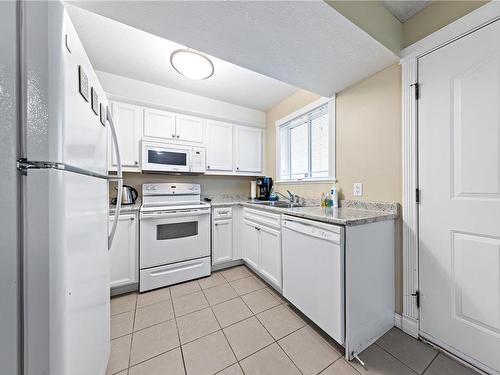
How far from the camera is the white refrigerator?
50 centimetres

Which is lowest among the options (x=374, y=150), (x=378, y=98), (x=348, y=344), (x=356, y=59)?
(x=348, y=344)

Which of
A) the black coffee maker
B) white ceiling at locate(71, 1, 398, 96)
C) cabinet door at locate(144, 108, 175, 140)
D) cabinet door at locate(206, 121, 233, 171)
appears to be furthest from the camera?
the black coffee maker

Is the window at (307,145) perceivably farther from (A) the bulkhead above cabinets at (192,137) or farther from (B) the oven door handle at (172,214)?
(B) the oven door handle at (172,214)

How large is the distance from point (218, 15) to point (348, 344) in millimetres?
2171

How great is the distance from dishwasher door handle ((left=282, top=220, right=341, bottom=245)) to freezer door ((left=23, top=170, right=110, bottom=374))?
4.25 ft

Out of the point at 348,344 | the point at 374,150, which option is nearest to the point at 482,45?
the point at 374,150

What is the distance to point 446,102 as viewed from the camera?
1.24m

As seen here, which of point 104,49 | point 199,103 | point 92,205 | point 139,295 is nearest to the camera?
point 92,205

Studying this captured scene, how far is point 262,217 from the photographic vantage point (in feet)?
6.89

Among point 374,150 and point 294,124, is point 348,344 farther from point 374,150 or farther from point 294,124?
point 294,124

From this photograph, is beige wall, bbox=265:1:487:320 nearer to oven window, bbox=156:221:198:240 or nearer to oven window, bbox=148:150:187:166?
oven window, bbox=156:221:198:240

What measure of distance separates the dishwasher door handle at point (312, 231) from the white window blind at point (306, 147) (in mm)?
864

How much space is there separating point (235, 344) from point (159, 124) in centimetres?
246

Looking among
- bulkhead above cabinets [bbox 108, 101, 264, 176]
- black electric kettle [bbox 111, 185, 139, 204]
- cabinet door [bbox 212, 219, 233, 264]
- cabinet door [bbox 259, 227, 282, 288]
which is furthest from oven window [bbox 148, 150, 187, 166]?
cabinet door [bbox 259, 227, 282, 288]
